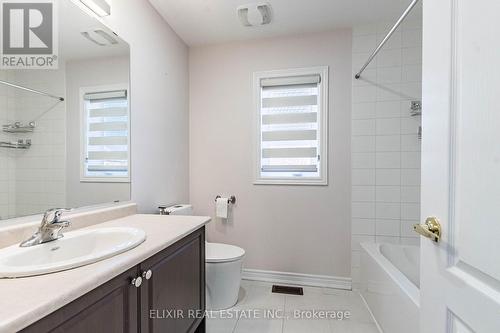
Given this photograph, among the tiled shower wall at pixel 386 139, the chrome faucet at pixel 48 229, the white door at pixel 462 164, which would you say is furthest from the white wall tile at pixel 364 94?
the chrome faucet at pixel 48 229

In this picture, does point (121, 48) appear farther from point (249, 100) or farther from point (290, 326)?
point (290, 326)

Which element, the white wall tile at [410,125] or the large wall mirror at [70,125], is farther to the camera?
the white wall tile at [410,125]

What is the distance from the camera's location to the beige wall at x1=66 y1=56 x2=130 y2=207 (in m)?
1.24

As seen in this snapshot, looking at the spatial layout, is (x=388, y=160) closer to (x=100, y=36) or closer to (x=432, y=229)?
(x=432, y=229)

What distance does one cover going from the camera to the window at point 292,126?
7.43ft

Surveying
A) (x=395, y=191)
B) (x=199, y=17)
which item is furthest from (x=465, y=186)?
(x=199, y=17)

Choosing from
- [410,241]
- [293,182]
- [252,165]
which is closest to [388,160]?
[410,241]

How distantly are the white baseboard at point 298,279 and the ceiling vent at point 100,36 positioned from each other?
2.23 meters

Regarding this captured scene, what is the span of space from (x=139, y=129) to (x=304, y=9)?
1636 mm

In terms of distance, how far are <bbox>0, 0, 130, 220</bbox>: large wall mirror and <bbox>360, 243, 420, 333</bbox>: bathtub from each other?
183cm

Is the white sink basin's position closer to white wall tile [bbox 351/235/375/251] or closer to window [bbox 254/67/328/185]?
window [bbox 254/67/328/185]

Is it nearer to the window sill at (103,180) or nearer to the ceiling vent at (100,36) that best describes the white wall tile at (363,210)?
the window sill at (103,180)

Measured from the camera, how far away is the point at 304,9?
194 cm

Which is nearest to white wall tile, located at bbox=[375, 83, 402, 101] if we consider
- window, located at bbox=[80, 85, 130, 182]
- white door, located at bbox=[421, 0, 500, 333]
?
white door, located at bbox=[421, 0, 500, 333]
